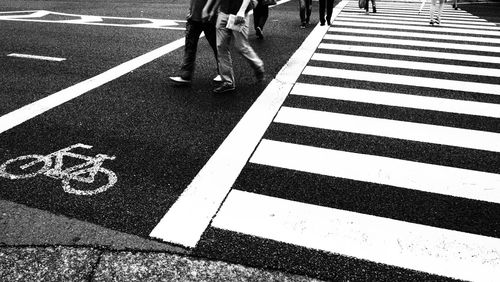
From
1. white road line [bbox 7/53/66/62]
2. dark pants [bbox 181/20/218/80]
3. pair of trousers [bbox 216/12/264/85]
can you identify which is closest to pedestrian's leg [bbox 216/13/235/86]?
pair of trousers [bbox 216/12/264/85]

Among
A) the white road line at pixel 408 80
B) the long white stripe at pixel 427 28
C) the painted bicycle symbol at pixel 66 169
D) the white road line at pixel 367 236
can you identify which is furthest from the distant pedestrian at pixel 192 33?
the long white stripe at pixel 427 28

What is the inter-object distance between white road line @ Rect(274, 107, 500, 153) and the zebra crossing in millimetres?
12

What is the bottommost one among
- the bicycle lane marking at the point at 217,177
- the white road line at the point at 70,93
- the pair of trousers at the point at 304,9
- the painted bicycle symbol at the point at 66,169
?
the bicycle lane marking at the point at 217,177

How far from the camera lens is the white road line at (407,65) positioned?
6918 mm

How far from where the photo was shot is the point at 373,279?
242cm

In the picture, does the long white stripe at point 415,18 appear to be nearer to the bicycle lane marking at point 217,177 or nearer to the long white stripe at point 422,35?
the long white stripe at point 422,35

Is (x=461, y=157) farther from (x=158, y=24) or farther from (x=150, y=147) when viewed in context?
(x=158, y=24)

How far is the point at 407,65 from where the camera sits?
725 cm

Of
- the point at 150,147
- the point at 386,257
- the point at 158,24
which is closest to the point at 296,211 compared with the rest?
the point at 386,257

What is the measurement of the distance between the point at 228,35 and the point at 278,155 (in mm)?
2110

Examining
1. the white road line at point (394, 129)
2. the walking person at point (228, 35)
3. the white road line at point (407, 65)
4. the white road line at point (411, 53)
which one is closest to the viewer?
the white road line at point (394, 129)

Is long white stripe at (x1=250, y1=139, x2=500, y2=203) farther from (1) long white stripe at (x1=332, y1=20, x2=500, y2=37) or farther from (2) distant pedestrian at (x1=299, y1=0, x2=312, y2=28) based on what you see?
(1) long white stripe at (x1=332, y1=20, x2=500, y2=37)

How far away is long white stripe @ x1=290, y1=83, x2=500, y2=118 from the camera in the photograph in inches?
205

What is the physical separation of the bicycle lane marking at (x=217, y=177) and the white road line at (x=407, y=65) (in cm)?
199
